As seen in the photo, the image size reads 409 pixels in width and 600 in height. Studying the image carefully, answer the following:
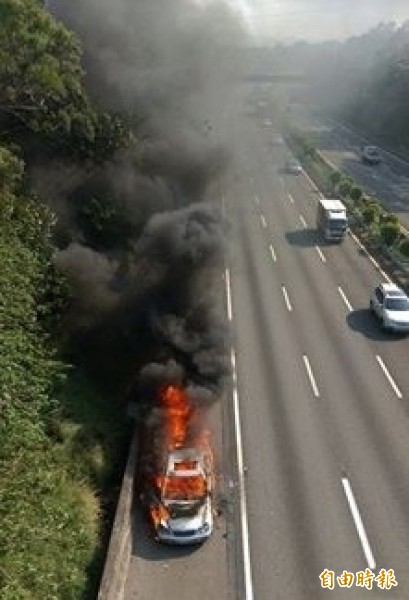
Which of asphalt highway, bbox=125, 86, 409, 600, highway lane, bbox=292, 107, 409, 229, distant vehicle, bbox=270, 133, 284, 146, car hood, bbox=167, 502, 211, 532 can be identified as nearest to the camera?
asphalt highway, bbox=125, 86, 409, 600

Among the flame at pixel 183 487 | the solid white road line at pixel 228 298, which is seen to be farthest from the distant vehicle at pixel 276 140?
the flame at pixel 183 487

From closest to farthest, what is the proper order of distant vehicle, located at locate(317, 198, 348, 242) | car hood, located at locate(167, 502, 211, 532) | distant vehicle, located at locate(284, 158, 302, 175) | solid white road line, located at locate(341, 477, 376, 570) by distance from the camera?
solid white road line, located at locate(341, 477, 376, 570), car hood, located at locate(167, 502, 211, 532), distant vehicle, located at locate(317, 198, 348, 242), distant vehicle, located at locate(284, 158, 302, 175)

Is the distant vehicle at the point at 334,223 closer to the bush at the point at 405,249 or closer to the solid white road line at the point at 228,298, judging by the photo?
the bush at the point at 405,249

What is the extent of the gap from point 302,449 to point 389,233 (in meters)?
25.1

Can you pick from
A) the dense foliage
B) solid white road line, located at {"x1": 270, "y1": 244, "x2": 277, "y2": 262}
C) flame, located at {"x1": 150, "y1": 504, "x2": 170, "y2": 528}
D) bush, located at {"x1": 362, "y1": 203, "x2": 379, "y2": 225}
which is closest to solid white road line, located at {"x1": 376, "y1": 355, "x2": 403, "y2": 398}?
flame, located at {"x1": 150, "y1": 504, "x2": 170, "y2": 528}

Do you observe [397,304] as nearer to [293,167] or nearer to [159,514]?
[159,514]

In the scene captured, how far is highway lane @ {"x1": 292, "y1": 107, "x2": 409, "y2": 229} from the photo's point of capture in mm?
67000

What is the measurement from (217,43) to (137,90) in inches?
464

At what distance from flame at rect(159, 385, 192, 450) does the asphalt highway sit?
1.62 m

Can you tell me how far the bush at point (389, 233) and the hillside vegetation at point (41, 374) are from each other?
795 inches

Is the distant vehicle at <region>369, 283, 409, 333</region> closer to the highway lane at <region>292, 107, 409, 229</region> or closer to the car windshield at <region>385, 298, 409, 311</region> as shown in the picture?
the car windshield at <region>385, 298, 409, 311</region>

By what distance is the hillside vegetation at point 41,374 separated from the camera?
18344 millimetres

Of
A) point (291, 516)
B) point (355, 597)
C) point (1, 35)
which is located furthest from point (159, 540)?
point (1, 35)

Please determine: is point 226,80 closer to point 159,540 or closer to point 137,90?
point 137,90
